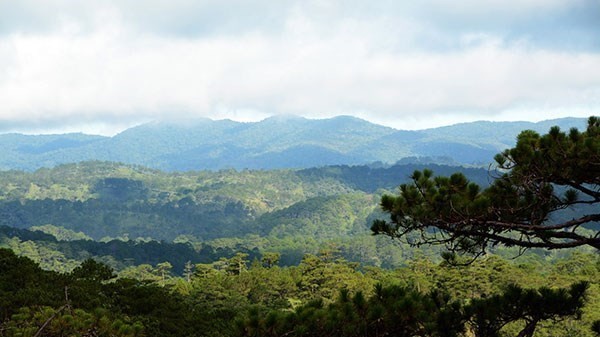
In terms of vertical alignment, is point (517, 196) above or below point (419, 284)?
above

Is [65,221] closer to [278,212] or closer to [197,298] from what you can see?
[278,212]

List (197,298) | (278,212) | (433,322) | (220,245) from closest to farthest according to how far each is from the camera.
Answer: (433,322), (197,298), (220,245), (278,212)

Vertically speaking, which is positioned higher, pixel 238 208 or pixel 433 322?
pixel 433 322

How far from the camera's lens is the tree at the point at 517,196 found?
6992 mm

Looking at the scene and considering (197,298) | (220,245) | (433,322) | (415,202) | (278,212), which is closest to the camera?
(433,322)

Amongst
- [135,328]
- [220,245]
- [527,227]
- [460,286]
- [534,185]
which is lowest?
[220,245]

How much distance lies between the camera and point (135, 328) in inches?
332

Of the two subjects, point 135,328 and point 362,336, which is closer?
point 362,336

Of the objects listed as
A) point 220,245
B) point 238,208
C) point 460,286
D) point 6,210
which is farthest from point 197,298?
point 6,210

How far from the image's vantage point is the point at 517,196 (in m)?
7.31

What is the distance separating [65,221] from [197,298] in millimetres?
154892

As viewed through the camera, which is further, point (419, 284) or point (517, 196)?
point (419, 284)

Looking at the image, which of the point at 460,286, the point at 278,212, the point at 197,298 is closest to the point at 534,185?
the point at 197,298

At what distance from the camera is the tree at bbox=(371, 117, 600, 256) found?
699 cm
